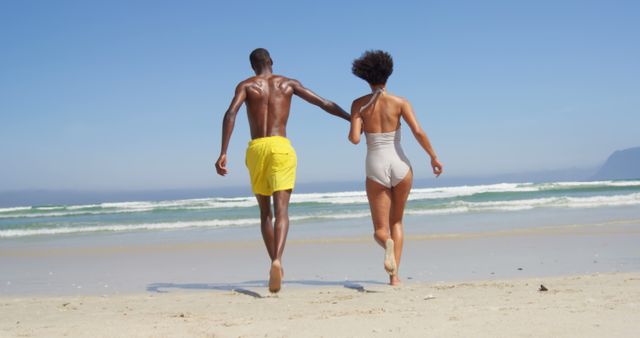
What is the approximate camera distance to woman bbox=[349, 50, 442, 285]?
5156mm

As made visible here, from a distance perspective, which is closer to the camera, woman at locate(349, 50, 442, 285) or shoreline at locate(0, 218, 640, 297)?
woman at locate(349, 50, 442, 285)

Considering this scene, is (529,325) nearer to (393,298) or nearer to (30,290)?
Result: (393,298)

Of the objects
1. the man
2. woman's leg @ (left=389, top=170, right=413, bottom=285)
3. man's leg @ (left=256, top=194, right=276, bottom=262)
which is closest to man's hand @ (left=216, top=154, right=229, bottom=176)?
the man

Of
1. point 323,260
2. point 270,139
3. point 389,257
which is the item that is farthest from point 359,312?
point 323,260

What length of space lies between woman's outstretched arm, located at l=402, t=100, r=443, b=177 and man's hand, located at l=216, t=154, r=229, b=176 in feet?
5.19

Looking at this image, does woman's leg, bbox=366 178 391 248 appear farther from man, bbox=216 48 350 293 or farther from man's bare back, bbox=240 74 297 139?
man's bare back, bbox=240 74 297 139

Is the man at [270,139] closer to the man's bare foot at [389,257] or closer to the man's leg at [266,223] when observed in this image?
the man's leg at [266,223]

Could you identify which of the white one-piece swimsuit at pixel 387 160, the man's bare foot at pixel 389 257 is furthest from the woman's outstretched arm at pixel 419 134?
the man's bare foot at pixel 389 257

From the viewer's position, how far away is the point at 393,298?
14.8 ft

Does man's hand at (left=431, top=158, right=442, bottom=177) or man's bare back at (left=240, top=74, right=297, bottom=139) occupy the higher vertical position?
man's bare back at (left=240, top=74, right=297, bottom=139)

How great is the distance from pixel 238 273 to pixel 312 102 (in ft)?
7.91

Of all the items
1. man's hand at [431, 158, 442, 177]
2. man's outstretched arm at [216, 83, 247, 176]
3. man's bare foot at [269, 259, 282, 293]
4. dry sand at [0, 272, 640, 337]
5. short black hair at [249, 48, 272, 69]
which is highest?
short black hair at [249, 48, 272, 69]

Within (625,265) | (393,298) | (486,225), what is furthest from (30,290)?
(486,225)

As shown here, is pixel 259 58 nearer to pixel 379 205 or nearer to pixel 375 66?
pixel 375 66
